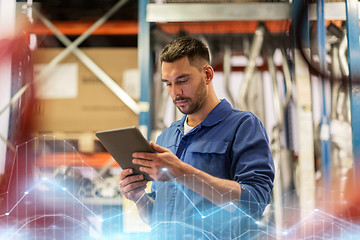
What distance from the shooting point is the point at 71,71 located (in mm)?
2027

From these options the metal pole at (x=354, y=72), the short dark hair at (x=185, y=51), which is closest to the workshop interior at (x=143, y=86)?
the metal pole at (x=354, y=72)

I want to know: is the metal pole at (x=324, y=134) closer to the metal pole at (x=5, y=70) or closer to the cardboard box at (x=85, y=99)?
the cardboard box at (x=85, y=99)

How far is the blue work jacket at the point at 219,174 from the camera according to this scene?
3.06ft

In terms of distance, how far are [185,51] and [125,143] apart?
339mm

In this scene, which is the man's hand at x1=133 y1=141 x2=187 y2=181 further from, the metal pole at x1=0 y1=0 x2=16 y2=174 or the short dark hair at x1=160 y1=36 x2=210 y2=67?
the metal pole at x1=0 y1=0 x2=16 y2=174

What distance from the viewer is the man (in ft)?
2.99

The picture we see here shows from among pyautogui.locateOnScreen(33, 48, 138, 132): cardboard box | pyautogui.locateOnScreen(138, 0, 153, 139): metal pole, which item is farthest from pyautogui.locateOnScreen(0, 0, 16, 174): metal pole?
pyautogui.locateOnScreen(138, 0, 153, 139): metal pole

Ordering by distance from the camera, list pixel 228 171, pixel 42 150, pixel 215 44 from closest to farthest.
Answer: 1. pixel 228 171
2. pixel 42 150
3. pixel 215 44

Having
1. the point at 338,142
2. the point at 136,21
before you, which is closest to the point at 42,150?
the point at 136,21

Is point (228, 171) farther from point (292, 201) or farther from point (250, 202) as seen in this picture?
point (292, 201)

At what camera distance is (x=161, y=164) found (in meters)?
0.90

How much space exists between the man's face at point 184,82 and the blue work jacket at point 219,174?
0.24 feet

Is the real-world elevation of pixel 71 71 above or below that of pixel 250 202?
above

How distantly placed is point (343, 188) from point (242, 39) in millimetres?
1023
